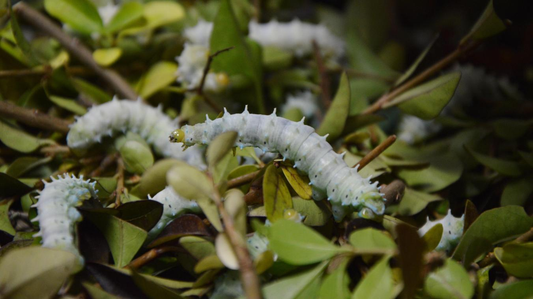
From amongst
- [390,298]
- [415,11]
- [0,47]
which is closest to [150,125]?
[0,47]

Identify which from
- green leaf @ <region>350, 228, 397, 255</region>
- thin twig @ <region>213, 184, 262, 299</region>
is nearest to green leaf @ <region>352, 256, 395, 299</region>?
green leaf @ <region>350, 228, 397, 255</region>

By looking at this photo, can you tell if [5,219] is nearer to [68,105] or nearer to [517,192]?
[68,105]

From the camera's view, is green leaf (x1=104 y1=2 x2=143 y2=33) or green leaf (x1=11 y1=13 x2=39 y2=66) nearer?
green leaf (x1=11 y1=13 x2=39 y2=66)

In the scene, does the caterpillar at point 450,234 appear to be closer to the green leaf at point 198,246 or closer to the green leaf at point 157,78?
the green leaf at point 198,246

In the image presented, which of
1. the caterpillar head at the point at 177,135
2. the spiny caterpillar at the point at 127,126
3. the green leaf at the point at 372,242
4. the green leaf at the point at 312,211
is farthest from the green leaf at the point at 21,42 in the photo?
the green leaf at the point at 372,242

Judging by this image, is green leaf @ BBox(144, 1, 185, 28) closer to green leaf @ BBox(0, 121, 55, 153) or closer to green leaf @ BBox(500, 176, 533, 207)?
green leaf @ BBox(0, 121, 55, 153)

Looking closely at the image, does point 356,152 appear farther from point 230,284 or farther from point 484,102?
point 484,102

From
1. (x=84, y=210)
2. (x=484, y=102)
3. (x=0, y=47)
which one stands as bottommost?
(x=484, y=102)
